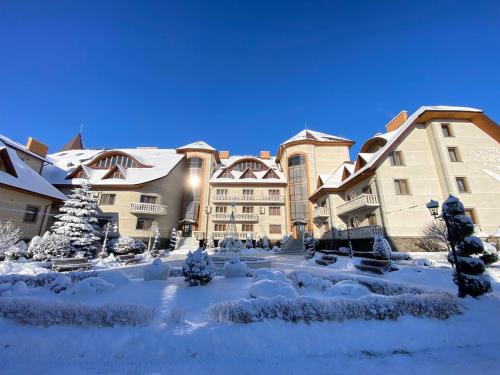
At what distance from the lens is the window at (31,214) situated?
18859 millimetres

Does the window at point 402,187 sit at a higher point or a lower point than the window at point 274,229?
higher

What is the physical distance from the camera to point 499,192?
17.2 meters

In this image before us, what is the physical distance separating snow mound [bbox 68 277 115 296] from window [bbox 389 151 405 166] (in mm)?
21936

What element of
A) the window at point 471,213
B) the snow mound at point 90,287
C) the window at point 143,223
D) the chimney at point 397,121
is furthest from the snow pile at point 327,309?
the chimney at point 397,121

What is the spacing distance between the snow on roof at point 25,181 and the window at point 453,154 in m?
37.9

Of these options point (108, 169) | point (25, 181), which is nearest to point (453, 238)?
point (25, 181)

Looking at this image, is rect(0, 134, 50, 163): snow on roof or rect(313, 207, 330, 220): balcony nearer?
rect(0, 134, 50, 163): snow on roof

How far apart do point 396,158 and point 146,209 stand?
26.8 meters

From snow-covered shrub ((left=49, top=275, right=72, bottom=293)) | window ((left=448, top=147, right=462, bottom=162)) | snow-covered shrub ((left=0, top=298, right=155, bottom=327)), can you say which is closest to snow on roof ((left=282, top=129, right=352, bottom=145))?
window ((left=448, top=147, right=462, bottom=162))

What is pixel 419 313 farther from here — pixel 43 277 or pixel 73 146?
pixel 73 146

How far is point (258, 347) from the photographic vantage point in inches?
162

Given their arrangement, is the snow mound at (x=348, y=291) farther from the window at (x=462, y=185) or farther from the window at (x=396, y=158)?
the window at (x=462, y=185)

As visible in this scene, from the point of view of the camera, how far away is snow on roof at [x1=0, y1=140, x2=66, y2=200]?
694 inches

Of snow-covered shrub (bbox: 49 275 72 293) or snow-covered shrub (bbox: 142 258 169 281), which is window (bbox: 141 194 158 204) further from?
snow-covered shrub (bbox: 49 275 72 293)
